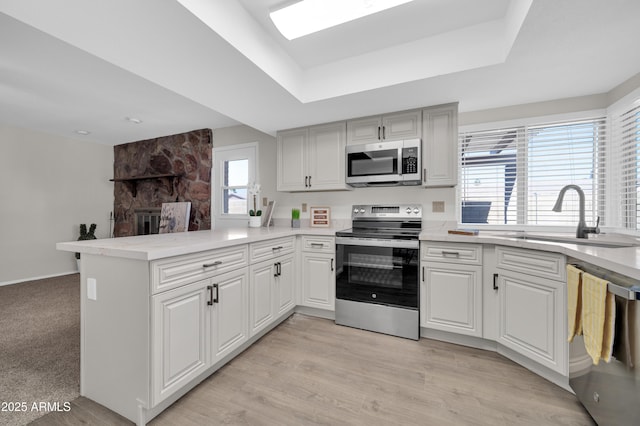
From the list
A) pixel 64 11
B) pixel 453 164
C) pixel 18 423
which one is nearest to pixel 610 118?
pixel 453 164

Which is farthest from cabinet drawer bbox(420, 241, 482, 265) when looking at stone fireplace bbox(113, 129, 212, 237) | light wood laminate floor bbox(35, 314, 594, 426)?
stone fireplace bbox(113, 129, 212, 237)

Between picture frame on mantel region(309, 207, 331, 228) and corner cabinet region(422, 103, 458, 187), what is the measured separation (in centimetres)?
114

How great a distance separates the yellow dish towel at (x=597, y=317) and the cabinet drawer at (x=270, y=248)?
2.03 m

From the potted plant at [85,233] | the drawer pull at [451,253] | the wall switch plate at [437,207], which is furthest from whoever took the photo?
the potted plant at [85,233]

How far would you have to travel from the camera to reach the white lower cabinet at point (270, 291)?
6.97 ft

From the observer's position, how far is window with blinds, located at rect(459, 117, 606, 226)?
2.41 meters

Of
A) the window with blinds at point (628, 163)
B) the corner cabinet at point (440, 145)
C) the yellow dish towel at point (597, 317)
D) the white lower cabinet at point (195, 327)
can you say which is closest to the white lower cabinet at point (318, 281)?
the white lower cabinet at point (195, 327)

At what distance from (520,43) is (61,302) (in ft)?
16.8

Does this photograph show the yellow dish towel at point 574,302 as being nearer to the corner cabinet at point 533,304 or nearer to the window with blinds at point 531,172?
the corner cabinet at point 533,304

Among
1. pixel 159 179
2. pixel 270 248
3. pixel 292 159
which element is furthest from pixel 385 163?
pixel 159 179

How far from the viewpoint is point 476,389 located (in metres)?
1.65

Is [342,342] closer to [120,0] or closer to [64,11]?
[120,0]

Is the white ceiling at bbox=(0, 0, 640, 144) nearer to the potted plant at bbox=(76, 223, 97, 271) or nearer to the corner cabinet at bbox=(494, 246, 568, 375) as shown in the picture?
the corner cabinet at bbox=(494, 246, 568, 375)

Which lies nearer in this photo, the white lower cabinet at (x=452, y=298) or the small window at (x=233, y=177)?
the white lower cabinet at (x=452, y=298)
